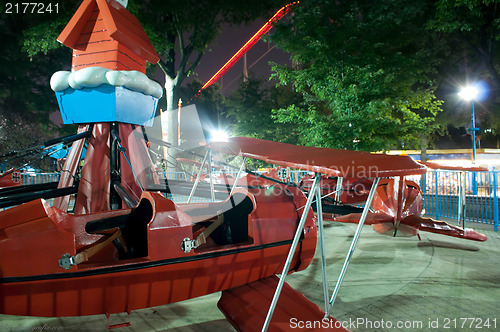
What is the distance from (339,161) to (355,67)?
30.1ft

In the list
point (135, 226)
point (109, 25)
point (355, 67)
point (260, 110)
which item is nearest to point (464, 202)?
point (355, 67)

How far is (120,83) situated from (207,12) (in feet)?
49.9

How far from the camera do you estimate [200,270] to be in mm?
3043

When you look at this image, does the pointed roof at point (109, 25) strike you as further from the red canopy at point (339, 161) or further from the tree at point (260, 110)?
the tree at point (260, 110)

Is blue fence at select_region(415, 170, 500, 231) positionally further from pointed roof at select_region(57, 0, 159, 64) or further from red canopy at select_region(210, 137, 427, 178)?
pointed roof at select_region(57, 0, 159, 64)

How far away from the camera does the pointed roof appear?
4488mm

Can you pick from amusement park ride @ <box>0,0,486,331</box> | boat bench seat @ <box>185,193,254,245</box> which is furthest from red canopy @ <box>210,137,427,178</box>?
boat bench seat @ <box>185,193,254,245</box>

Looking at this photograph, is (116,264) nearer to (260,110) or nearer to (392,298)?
(392,298)

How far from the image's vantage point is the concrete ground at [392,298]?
3.43 metres

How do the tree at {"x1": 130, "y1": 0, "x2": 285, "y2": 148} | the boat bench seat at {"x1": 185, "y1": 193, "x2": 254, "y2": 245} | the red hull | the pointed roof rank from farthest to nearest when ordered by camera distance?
the tree at {"x1": 130, "y1": 0, "x2": 285, "y2": 148} < the pointed roof < the boat bench seat at {"x1": 185, "y1": 193, "x2": 254, "y2": 245} < the red hull

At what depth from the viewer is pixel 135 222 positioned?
3.49 meters

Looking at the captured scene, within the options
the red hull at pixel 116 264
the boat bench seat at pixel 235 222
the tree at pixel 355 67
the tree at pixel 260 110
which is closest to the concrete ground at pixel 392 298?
the red hull at pixel 116 264

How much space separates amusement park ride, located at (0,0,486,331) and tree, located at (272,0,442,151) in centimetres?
564

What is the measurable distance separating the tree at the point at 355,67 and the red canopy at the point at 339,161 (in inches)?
313
